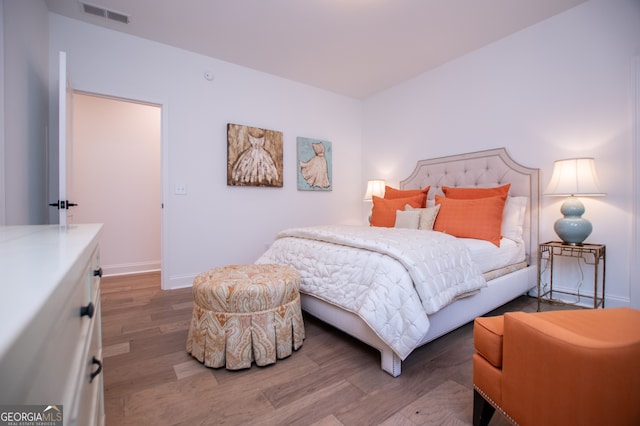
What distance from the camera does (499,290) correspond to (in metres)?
2.27

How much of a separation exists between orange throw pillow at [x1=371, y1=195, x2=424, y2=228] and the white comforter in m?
0.95

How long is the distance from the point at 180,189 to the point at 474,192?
3055 millimetres

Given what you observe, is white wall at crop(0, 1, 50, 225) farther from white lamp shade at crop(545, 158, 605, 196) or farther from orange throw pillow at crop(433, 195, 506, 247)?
white lamp shade at crop(545, 158, 605, 196)

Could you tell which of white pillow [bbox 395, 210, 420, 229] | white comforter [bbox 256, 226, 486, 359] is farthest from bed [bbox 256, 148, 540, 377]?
white pillow [bbox 395, 210, 420, 229]

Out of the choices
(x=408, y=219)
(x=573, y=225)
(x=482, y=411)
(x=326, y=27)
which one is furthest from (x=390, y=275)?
(x=326, y=27)

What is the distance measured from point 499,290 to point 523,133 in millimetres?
1655

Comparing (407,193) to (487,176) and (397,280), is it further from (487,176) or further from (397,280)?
(397,280)

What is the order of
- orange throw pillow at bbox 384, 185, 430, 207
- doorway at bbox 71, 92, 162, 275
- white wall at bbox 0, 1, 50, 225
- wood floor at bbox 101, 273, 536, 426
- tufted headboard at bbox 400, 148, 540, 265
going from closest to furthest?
1. wood floor at bbox 101, 273, 536, 426
2. white wall at bbox 0, 1, 50, 225
3. tufted headboard at bbox 400, 148, 540, 265
4. orange throw pillow at bbox 384, 185, 430, 207
5. doorway at bbox 71, 92, 162, 275

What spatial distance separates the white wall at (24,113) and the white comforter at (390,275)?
1.89 meters

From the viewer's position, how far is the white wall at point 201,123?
2830 millimetres

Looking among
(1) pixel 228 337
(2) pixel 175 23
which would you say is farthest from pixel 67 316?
(2) pixel 175 23

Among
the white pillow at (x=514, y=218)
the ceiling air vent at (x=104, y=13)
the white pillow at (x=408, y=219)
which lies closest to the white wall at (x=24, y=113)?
the ceiling air vent at (x=104, y=13)

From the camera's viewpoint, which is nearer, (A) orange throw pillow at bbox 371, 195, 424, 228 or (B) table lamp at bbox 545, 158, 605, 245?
(B) table lamp at bbox 545, 158, 605, 245

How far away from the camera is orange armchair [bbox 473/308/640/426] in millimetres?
821
